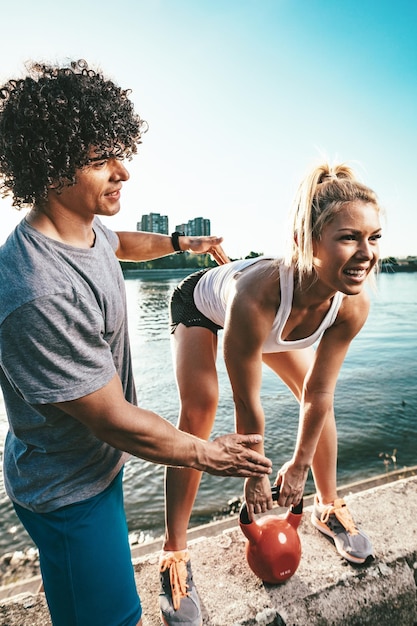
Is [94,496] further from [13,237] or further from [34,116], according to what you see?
[34,116]

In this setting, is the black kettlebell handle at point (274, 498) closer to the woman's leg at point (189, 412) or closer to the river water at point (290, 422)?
the woman's leg at point (189, 412)

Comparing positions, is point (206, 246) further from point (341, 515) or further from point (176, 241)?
point (341, 515)

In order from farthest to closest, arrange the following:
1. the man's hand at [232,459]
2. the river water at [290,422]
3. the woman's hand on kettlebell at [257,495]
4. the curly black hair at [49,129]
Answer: the river water at [290,422] < the woman's hand on kettlebell at [257,495] < the man's hand at [232,459] < the curly black hair at [49,129]

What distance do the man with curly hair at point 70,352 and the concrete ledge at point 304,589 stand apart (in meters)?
0.60

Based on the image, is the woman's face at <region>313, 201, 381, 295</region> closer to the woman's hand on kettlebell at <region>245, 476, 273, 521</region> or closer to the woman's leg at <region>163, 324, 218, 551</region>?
the woman's leg at <region>163, 324, 218, 551</region>

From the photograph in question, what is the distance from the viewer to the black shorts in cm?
259

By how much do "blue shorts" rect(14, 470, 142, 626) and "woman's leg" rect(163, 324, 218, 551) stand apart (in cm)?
73

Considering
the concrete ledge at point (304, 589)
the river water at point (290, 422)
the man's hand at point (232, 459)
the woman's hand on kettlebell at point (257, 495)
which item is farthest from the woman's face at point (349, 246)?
the concrete ledge at point (304, 589)

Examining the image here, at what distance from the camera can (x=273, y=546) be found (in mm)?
2236

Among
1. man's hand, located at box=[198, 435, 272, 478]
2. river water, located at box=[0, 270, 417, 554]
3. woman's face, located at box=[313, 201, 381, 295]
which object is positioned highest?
woman's face, located at box=[313, 201, 381, 295]

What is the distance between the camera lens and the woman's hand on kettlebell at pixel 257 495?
7.55 feet

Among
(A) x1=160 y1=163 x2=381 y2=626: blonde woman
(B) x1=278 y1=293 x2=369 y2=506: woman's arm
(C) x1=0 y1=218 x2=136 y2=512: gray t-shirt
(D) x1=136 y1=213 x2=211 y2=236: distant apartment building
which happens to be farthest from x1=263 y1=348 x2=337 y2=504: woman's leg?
(D) x1=136 y1=213 x2=211 y2=236: distant apartment building

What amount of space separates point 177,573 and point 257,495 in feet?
1.92

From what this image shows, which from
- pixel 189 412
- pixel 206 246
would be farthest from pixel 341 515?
pixel 206 246
